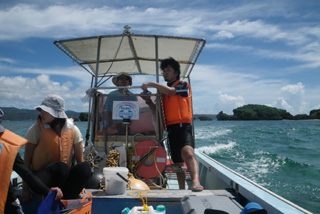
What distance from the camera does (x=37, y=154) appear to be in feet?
8.28

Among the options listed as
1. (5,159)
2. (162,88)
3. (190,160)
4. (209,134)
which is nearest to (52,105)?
(5,159)

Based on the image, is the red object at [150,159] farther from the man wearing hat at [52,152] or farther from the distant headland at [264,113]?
the distant headland at [264,113]

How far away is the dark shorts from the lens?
3.54m

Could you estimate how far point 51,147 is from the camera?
101 inches

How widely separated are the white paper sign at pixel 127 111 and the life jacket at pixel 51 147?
1.36 metres

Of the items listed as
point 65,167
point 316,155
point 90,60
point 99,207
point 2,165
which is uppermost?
point 90,60

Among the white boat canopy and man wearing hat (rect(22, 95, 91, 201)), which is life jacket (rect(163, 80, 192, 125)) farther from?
man wearing hat (rect(22, 95, 91, 201))

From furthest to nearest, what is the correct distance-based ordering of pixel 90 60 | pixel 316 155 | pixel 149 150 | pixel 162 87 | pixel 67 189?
pixel 316 155 < pixel 90 60 < pixel 149 150 < pixel 162 87 < pixel 67 189

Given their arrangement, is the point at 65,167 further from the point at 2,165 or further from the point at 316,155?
the point at 316,155

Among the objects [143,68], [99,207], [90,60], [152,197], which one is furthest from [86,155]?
[143,68]

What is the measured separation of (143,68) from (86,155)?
3370mm

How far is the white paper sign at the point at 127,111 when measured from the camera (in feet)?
13.3

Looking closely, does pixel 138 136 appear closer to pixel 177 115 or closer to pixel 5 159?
pixel 177 115

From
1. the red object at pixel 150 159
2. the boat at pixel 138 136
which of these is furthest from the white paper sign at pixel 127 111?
the red object at pixel 150 159
